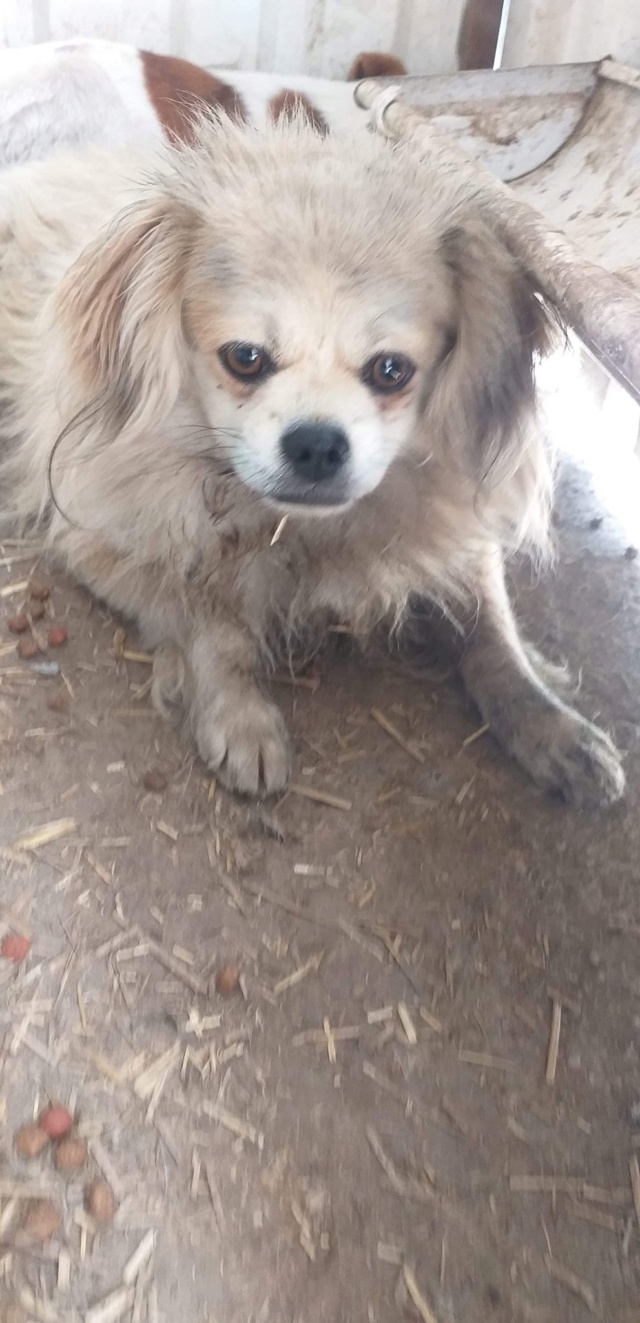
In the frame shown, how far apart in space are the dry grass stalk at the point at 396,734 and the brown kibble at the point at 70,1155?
0.76 metres

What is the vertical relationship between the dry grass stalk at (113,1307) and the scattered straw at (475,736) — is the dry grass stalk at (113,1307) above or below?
below

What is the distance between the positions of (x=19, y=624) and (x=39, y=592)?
0.09 meters

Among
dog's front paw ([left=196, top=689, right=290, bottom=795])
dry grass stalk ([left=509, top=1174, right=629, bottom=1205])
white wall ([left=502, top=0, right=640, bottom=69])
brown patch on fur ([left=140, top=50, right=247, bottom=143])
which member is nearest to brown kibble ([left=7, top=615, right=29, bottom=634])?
dog's front paw ([left=196, top=689, right=290, bottom=795])

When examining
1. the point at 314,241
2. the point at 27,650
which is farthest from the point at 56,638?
the point at 314,241

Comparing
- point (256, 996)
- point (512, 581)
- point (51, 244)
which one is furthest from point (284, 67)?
point (256, 996)

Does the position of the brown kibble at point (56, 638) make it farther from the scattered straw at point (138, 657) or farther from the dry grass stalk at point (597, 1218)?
the dry grass stalk at point (597, 1218)

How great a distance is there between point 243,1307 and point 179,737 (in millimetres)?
798

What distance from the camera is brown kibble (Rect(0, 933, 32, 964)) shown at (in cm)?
124

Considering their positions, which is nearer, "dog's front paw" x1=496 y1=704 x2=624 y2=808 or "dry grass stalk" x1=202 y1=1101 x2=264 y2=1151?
"dry grass stalk" x1=202 y1=1101 x2=264 y2=1151

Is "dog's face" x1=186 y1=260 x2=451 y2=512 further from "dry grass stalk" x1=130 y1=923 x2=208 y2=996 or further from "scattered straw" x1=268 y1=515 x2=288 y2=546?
"dry grass stalk" x1=130 y1=923 x2=208 y2=996

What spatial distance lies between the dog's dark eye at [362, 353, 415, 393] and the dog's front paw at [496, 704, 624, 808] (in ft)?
1.77

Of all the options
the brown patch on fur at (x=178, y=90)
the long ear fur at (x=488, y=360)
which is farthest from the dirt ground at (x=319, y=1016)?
the brown patch on fur at (x=178, y=90)

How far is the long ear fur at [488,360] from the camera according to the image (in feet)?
4.58

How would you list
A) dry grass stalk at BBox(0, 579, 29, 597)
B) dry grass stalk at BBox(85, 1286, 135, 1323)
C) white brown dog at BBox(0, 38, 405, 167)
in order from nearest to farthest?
dry grass stalk at BBox(85, 1286, 135, 1323)
dry grass stalk at BBox(0, 579, 29, 597)
white brown dog at BBox(0, 38, 405, 167)
